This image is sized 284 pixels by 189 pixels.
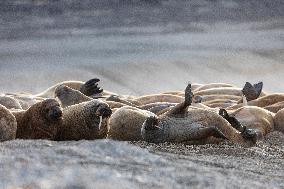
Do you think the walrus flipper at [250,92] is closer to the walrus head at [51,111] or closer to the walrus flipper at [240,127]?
the walrus flipper at [240,127]

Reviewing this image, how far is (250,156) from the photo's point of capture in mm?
4559

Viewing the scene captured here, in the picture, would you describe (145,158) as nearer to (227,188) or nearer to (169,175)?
(169,175)

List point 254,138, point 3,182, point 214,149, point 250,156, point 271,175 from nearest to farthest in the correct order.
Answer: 1. point 3,182
2. point 271,175
3. point 250,156
4. point 214,149
5. point 254,138

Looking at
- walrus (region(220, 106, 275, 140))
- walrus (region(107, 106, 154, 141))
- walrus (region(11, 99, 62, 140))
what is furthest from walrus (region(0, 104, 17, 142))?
walrus (region(220, 106, 275, 140))

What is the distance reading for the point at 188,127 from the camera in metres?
5.24

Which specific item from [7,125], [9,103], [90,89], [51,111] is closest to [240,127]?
[51,111]

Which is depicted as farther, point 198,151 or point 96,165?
point 198,151

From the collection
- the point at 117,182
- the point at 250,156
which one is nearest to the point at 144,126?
the point at 250,156

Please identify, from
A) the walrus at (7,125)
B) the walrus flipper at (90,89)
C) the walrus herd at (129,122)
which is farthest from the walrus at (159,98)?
the walrus at (7,125)

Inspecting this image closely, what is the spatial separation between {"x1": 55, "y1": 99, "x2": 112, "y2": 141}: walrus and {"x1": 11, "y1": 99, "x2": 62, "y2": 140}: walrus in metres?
0.11

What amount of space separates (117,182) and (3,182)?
423 millimetres

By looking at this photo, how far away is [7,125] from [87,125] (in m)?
0.61

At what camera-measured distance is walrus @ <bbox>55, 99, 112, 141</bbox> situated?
15.4 ft

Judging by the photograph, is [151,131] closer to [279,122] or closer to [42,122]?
[42,122]
